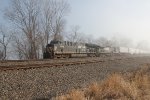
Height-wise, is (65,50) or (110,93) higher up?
(65,50)

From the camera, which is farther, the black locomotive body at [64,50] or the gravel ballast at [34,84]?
the black locomotive body at [64,50]

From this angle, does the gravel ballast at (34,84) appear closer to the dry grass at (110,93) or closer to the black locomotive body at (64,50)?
the dry grass at (110,93)

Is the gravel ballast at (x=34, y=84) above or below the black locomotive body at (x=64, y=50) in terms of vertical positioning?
below

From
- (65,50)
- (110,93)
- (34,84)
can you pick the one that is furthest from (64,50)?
(110,93)

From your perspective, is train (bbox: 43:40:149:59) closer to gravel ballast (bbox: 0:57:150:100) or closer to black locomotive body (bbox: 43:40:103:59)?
black locomotive body (bbox: 43:40:103:59)

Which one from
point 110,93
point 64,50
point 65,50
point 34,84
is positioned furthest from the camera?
point 65,50

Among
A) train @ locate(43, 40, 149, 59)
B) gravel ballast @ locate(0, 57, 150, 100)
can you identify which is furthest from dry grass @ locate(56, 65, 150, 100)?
train @ locate(43, 40, 149, 59)

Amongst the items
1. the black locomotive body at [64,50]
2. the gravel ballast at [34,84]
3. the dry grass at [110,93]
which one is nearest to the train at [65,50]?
the black locomotive body at [64,50]

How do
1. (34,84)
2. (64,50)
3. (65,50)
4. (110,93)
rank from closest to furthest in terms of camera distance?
1. (110,93)
2. (34,84)
3. (64,50)
4. (65,50)

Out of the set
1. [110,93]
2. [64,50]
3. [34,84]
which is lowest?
[110,93]

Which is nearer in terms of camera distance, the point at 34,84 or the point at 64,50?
the point at 34,84

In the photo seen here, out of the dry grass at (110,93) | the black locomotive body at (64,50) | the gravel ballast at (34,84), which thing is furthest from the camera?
the black locomotive body at (64,50)

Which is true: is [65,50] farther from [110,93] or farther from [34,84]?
[110,93]

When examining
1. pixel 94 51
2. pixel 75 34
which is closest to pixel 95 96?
pixel 94 51
